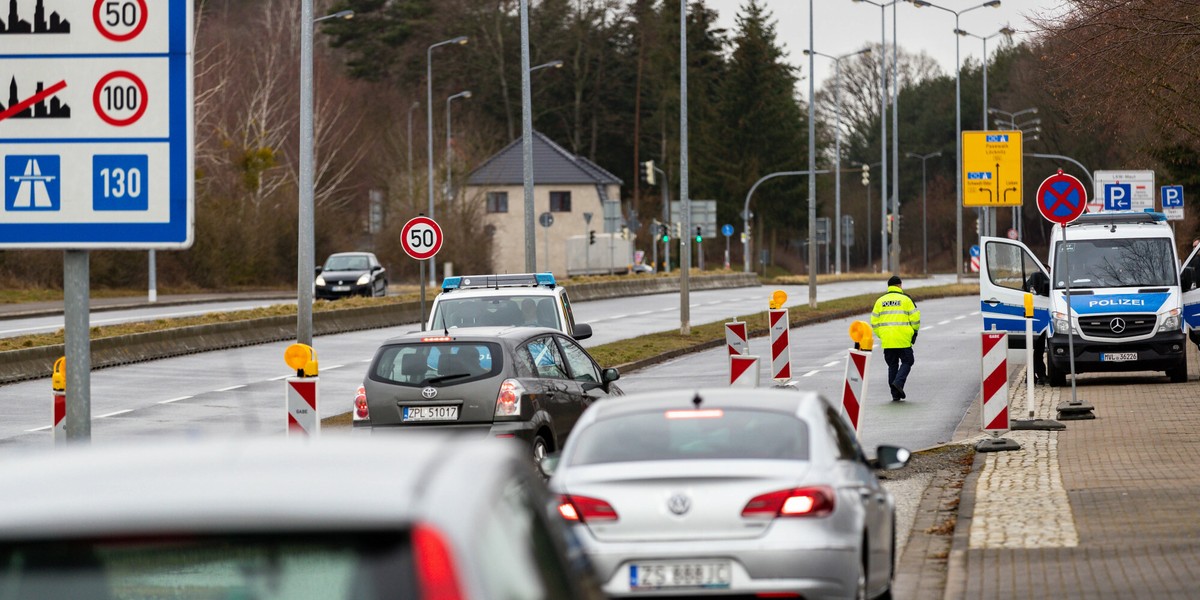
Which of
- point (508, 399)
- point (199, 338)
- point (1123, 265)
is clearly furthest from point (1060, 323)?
point (199, 338)

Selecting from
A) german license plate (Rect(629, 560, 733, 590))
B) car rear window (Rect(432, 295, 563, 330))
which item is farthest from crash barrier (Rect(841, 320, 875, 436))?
german license plate (Rect(629, 560, 733, 590))

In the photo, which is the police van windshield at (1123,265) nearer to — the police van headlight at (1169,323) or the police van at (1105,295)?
the police van at (1105,295)

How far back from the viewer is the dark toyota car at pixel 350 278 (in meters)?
52.3

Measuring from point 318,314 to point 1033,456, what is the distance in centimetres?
2581

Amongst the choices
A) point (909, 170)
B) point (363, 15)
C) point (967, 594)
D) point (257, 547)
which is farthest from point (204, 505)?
point (909, 170)

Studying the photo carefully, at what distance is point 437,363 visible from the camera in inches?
563

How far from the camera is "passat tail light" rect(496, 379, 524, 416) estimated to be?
46.1 feet

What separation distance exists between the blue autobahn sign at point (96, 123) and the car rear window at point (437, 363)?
22.8 ft

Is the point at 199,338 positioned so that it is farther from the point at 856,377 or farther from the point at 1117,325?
the point at 856,377

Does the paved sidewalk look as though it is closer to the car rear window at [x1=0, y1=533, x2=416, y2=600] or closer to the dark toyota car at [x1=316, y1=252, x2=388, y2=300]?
the car rear window at [x1=0, y1=533, x2=416, y2=600]

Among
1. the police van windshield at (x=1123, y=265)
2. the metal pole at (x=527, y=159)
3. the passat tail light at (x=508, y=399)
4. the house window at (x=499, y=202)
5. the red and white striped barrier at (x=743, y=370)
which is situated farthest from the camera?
the house window at (x=499, y=202)

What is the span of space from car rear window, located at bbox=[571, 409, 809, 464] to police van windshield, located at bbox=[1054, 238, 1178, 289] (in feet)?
57.6

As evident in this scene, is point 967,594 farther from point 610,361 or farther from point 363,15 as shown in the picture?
point 363,15

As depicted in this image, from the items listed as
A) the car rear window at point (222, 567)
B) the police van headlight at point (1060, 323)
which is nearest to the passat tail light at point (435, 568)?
the car rear window at point (222, 567)
